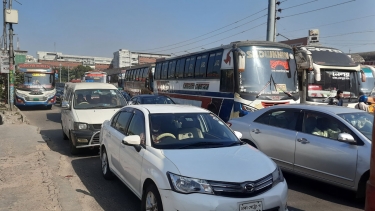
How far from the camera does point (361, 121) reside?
628 cm

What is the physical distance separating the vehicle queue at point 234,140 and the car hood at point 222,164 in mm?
12

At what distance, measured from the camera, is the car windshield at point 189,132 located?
504cm

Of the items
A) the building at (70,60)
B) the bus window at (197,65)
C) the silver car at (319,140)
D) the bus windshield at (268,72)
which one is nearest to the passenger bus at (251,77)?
the bus windshield at (268,72)

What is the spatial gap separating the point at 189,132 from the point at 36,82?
2119 centimetres

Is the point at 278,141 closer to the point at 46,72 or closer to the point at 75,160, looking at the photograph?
the point at 75,160

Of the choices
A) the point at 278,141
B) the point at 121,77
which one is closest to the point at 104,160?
the point at 278,141

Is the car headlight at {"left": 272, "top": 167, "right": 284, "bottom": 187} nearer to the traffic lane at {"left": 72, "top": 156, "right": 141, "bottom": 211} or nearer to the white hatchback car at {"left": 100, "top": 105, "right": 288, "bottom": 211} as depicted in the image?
the white hatchback car at {"left": 100, "top": 105, "right": 288, "bottom": 211}

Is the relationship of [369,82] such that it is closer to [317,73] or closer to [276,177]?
[317,73]

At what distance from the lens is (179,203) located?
12.9ft

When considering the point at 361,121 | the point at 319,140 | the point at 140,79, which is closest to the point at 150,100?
the point at 319,140

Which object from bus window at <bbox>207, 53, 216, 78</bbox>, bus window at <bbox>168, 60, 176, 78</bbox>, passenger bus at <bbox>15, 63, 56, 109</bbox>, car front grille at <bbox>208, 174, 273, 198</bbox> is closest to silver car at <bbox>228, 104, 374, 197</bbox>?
car front grille at <bbox>208, 174, 273, 198</bbox>

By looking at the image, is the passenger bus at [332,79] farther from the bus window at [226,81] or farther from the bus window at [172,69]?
the bus window at [172,69]

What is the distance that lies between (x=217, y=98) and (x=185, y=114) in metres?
7.69

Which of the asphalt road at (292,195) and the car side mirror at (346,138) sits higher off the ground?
the car side mirror at (346,138)
